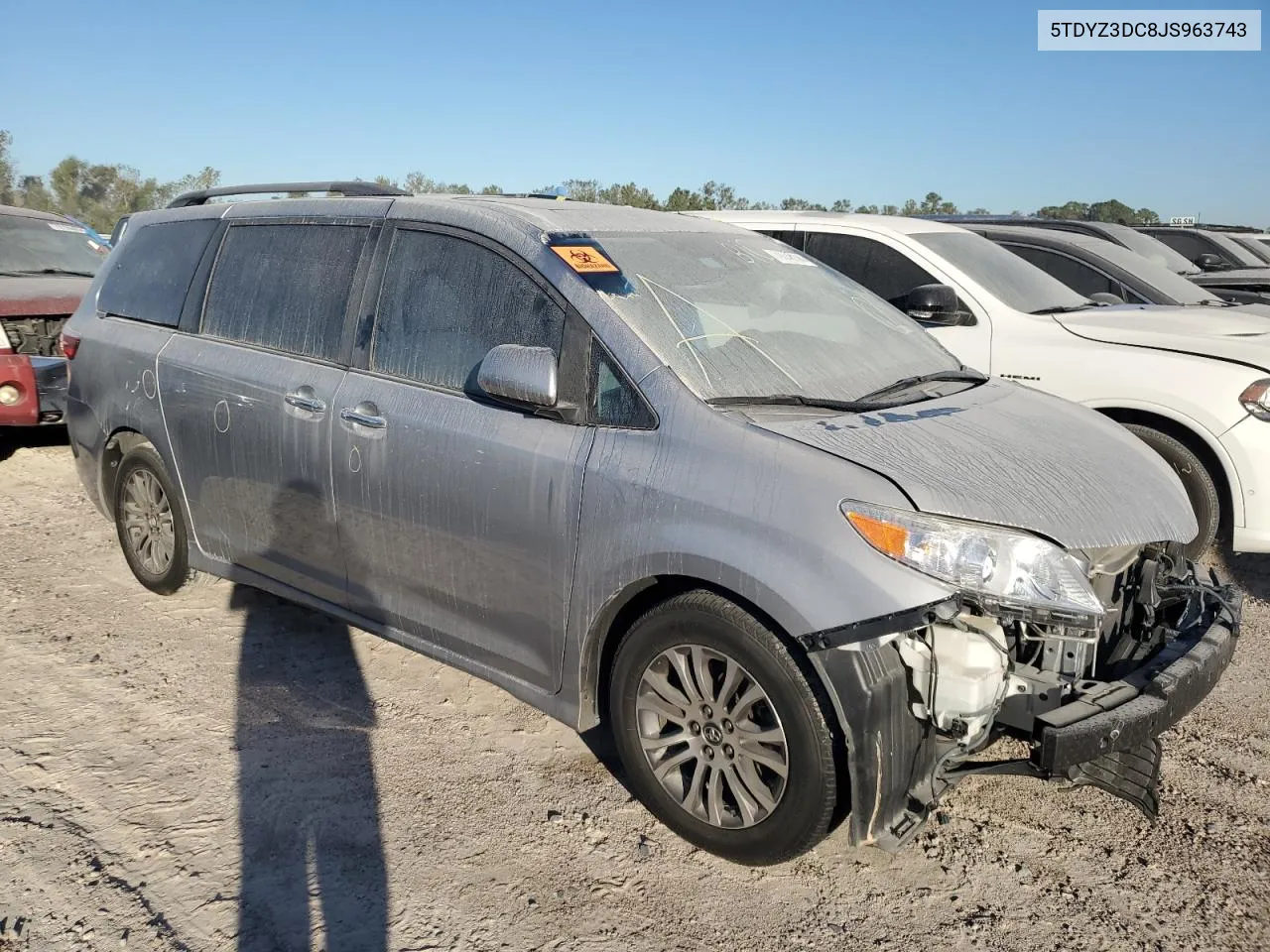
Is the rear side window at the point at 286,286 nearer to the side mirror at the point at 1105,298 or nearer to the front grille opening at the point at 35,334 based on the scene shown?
the front grille opening at the point at 35,334

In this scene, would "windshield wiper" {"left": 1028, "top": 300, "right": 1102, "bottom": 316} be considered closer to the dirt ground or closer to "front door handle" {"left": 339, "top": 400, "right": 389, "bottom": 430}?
the dirt ground

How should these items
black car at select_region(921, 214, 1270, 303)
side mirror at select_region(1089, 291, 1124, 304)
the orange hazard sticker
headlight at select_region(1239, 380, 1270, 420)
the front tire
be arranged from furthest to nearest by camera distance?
black car at select_region(921, 214, 1270, 303)
side mirror at select_region(1089, 291, 1124, 304)
headlight at select_region(1239, 380, 1270, 420)
the orange hazard sticker
the front tire

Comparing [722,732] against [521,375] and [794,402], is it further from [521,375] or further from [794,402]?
[521,375]

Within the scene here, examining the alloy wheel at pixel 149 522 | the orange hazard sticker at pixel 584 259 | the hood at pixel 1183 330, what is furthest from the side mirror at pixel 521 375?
the hood at pixel 1183 330

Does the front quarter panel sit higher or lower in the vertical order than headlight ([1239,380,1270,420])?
lower

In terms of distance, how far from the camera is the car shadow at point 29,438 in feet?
26.2

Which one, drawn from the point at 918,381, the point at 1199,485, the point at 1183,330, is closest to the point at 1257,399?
the point at 1199,485

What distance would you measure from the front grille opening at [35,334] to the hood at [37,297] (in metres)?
0.05

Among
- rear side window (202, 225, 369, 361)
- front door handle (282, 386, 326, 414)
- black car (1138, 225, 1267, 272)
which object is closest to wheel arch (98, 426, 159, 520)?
rear side window (202, 225, 369, 361)

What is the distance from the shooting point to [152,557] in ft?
15.8

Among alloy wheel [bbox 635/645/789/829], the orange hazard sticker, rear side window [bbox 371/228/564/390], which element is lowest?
alloy wheel [bbox 635/645/789/829]

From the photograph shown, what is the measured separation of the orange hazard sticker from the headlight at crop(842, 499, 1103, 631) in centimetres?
117

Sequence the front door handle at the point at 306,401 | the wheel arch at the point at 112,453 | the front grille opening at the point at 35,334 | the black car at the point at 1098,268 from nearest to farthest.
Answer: the front door handle at the point at 306,401 < the wheel arch at the point at 112,453 < the front grille opening at the point at 35,334 < the black car at the point at 1098,268

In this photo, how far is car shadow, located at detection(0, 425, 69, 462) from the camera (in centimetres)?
799
